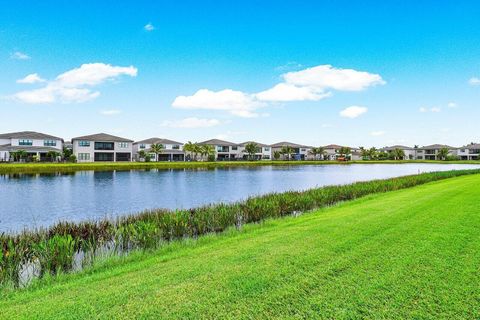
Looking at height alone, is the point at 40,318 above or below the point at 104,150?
below

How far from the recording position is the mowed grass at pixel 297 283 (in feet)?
17.1

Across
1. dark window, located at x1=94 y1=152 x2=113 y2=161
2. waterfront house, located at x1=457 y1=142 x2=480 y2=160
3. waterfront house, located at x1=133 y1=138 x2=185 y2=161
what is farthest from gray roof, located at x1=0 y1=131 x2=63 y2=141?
waterfront house, located at x1=457 y1=142 x2=480 y2=160

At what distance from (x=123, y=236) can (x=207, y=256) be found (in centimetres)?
550

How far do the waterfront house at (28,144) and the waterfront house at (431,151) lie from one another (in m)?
145

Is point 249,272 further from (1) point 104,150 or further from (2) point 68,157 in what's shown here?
(1) point 104,150

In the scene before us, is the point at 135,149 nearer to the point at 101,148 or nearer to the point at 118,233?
the point at 101,148

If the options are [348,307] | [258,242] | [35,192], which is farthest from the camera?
[35,192]

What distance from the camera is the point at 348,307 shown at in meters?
5.16

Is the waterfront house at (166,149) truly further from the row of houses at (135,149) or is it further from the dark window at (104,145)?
the dark window at (104,145)

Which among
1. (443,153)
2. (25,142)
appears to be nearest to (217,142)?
(25,142)

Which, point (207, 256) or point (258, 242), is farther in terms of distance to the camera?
point (258, 242)

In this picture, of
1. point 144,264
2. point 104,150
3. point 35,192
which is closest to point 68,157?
point 104,150

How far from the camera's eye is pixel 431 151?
5906 inches

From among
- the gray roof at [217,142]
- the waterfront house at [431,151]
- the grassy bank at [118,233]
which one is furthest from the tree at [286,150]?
the grassy bank at [118,233]
